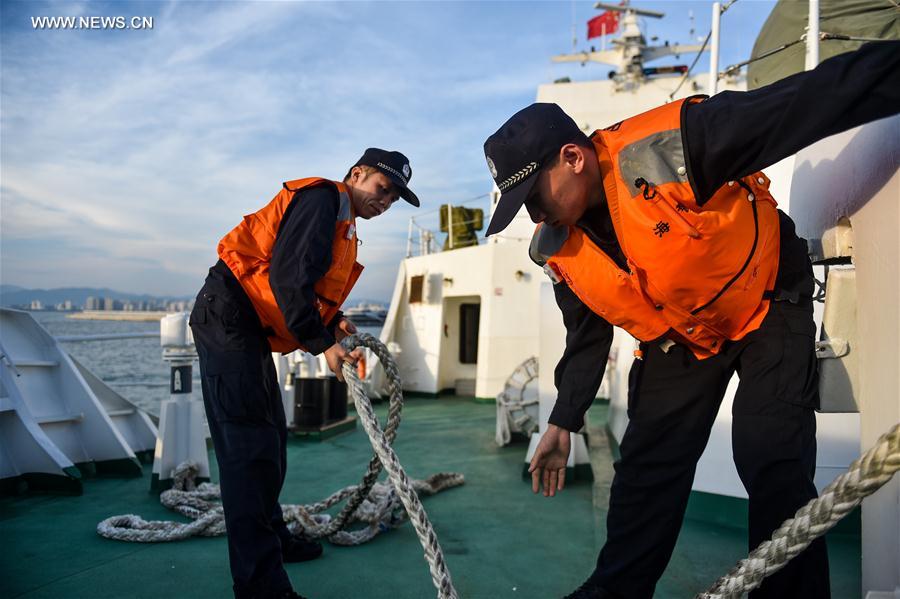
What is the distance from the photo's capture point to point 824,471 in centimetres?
300

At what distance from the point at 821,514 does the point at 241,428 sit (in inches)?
70.9

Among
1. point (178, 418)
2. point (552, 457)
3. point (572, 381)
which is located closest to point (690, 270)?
point (572, 381)

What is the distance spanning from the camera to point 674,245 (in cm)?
143

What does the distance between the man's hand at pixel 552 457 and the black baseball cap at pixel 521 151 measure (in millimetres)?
680

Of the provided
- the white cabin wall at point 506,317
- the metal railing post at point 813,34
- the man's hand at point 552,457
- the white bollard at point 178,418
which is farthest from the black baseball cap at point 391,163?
the white cabin wall at point 506,317

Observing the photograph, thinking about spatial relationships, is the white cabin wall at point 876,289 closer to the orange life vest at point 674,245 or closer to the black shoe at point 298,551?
the orange life vest at point 674,245

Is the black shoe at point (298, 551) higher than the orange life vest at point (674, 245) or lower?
lower

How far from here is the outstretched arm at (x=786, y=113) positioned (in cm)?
114

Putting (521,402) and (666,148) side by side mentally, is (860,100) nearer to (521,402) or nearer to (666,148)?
(666,148)

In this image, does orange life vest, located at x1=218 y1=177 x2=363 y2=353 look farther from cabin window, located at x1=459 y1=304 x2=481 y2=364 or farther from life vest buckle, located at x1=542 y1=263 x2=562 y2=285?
cabin window, located at x1=459 y1=304 x2=481 y2=364

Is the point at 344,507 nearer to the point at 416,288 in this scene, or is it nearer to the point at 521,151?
the point at 521,151

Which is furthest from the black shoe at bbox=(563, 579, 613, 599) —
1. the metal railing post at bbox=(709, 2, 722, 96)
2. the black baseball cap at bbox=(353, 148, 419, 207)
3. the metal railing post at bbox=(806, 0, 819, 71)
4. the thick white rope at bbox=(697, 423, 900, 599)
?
the metal railing post at bbox=(709, 2, 722, 96)

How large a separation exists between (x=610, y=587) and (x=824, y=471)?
70.4 inches

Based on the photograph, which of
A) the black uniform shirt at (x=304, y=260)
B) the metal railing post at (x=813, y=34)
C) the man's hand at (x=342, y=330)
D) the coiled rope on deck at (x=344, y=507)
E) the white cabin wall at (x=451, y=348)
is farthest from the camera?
the white cabin wall at (x=451, y=348)
